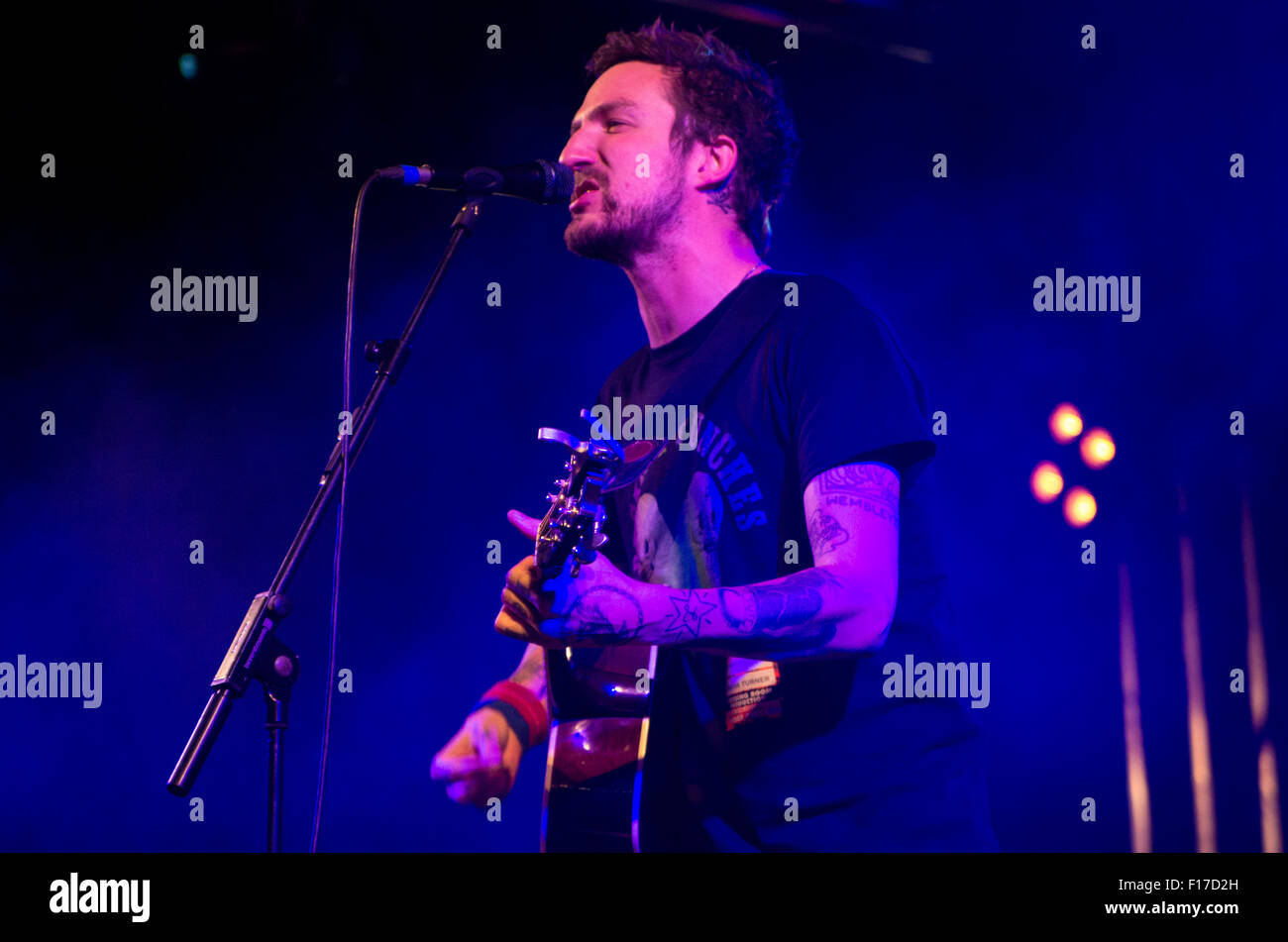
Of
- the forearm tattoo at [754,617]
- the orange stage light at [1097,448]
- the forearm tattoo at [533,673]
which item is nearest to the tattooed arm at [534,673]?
the forearm tattoo at [533,673]

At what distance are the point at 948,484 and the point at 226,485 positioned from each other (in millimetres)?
1966

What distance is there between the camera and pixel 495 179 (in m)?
2.33

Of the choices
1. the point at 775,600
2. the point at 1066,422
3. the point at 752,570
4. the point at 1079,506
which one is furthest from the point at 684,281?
the point at 1079,506

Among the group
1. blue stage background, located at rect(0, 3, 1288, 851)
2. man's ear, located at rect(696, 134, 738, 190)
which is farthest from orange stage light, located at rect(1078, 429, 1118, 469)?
man's ear, located at rect(696, 134, 738, 190)

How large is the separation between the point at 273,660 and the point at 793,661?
0.98 meters

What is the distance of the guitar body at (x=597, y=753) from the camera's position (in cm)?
224

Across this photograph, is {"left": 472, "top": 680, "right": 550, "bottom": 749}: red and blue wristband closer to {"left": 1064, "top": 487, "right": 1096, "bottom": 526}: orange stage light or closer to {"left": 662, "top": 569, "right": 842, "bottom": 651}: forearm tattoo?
{"left": 662, "top": 569, "right": 842, "bottom": 651}: forearm tattoo

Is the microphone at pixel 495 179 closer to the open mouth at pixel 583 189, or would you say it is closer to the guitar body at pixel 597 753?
the open mouth at pixel 583 189

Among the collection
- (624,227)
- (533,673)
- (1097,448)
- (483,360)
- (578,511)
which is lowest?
(533,673)

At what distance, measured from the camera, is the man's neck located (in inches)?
101

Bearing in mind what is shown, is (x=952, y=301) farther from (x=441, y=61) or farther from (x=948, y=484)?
(x=441, y=61)

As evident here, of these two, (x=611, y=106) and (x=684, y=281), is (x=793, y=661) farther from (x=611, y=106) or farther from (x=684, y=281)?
(x=611, y=106)

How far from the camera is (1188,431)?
285cm

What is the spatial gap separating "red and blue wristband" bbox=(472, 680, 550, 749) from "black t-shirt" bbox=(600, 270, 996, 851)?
16.0 inches
